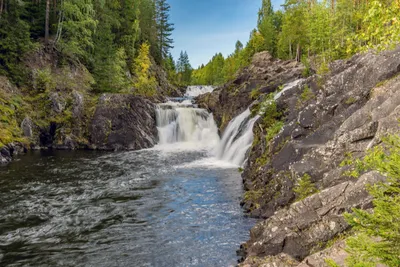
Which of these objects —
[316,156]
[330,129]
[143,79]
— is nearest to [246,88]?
[143,79]

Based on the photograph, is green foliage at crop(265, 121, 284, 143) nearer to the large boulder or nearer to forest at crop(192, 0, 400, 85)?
the large boulder

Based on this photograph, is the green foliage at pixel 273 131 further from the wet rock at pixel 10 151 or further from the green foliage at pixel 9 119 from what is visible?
the green foliage at pixel 9 119

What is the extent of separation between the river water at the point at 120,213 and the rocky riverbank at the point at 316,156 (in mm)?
1530

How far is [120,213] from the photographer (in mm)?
13938

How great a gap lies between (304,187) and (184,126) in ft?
89.0

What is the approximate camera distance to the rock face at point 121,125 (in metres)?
32.2

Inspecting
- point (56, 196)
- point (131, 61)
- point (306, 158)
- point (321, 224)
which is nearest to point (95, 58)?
point (131, 61)

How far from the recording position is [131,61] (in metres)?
54.2

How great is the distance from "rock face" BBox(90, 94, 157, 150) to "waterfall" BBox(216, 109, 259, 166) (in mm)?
9923

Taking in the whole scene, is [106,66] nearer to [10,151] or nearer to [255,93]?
[10,151]

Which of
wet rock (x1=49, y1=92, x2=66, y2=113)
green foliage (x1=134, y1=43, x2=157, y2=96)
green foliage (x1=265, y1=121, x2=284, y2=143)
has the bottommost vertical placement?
green foliage (x1=265, y1=121, x2=284, y2=143)

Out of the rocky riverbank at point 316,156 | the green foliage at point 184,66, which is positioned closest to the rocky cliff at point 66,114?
the rocky riverbank at point 316,156

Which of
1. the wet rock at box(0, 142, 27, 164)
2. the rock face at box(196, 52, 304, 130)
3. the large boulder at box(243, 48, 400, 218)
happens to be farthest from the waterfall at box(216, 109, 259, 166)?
the wet rock at box(0, 142, 27, 164)

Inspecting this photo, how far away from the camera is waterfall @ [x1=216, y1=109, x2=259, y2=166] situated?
2387 cm
